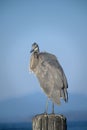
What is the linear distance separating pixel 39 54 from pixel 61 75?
0.41 metres

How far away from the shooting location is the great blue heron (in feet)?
11.7

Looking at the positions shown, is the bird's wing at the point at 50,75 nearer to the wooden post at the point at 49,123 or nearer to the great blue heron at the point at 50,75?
the great blue heron at the point at 50,75

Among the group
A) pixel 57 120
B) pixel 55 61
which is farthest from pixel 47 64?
pixel 57 120

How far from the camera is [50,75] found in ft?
12.0

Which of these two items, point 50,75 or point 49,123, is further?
point 50,75

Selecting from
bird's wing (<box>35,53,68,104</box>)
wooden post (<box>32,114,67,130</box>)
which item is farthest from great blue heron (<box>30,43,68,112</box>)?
wooden post (<box>32,114,67,130</box>)

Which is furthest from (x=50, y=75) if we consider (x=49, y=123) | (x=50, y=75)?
(x=49, y=123)

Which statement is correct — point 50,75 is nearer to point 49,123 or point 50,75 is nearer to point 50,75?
point 50,75

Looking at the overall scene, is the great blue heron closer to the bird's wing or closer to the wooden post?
the bird's wing

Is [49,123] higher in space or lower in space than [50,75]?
lower

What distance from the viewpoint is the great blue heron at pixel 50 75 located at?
355cm

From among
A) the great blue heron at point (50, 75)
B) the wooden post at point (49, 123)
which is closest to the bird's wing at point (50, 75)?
the great blue heron at point (50, 75)

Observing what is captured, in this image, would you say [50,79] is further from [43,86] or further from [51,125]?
[51,125]

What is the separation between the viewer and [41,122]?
3.00 m
